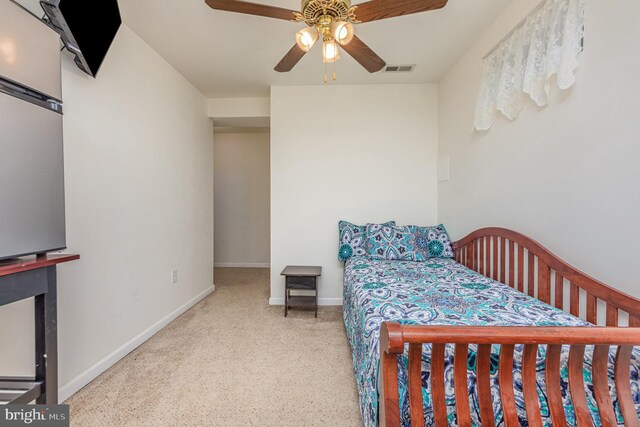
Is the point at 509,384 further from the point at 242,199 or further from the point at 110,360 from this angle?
the point at 242,199

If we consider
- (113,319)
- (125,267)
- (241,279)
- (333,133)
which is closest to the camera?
(113,319)

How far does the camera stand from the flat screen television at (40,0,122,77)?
1.38 metres

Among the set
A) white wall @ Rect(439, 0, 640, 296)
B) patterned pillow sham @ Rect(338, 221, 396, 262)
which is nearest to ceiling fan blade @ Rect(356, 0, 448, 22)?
white wall @ Rect(439, 0, 640, 296)

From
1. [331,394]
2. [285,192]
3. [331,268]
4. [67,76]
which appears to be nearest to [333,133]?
[285,192]

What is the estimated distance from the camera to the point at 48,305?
3.74 ft

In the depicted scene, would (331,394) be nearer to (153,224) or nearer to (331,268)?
(331,268)

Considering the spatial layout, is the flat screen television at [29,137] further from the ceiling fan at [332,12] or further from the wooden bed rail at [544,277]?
the wooden bed rail at [544,277]

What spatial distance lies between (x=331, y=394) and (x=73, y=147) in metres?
2.22

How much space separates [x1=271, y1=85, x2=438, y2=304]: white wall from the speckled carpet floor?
2.69ft

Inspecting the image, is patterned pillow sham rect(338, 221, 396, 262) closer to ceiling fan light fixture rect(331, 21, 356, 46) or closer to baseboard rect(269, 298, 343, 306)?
baseboard rect(269, 298, 343, 306)

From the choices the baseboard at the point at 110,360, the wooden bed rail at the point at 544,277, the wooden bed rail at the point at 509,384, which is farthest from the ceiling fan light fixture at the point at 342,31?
the baseboard at the point at 110,360

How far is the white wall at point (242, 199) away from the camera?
5414mm

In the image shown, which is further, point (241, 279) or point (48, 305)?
point (241, 279)

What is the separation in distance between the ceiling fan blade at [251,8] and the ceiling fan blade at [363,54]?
0.42 m
